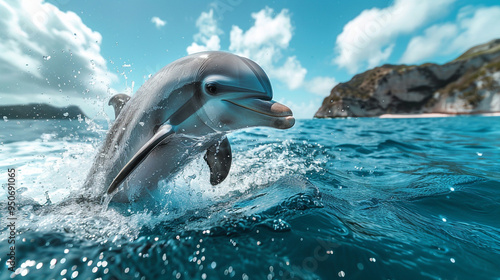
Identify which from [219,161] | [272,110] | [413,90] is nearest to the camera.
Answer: [272,110]

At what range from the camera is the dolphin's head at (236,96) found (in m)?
2.14

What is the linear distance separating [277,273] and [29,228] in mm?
2414

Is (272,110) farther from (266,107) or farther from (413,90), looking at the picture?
(413,90)

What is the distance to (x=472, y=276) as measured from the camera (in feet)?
4.86

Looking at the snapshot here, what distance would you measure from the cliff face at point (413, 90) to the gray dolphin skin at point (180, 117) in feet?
209

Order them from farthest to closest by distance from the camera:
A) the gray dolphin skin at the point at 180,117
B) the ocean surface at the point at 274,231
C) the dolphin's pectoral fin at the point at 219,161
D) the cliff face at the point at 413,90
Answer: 1. the cliff face at the point at 413,90
2. the dolphin's pectoral fin at the point at 219,161
3. the gray dolphin skin at the point at 180,117
4. the ocean surface at the point at 274,231

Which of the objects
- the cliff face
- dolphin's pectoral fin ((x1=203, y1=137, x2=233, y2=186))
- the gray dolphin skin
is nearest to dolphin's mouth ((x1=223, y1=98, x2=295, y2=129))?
the gray dolphin skin

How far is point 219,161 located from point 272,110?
5.59ft

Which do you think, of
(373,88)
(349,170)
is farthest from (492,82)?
(349,170)

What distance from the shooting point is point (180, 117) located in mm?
2529

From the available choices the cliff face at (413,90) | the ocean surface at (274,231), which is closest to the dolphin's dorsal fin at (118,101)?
the ocean surface at (274,231)

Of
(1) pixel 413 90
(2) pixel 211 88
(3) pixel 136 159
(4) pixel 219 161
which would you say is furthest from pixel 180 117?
(1) pixel 413 90

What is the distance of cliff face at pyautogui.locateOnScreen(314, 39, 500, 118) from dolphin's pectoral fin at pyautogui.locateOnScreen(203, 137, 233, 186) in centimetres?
6278

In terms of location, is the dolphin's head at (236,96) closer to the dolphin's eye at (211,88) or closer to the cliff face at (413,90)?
the dolphin's eye at (211,88)
